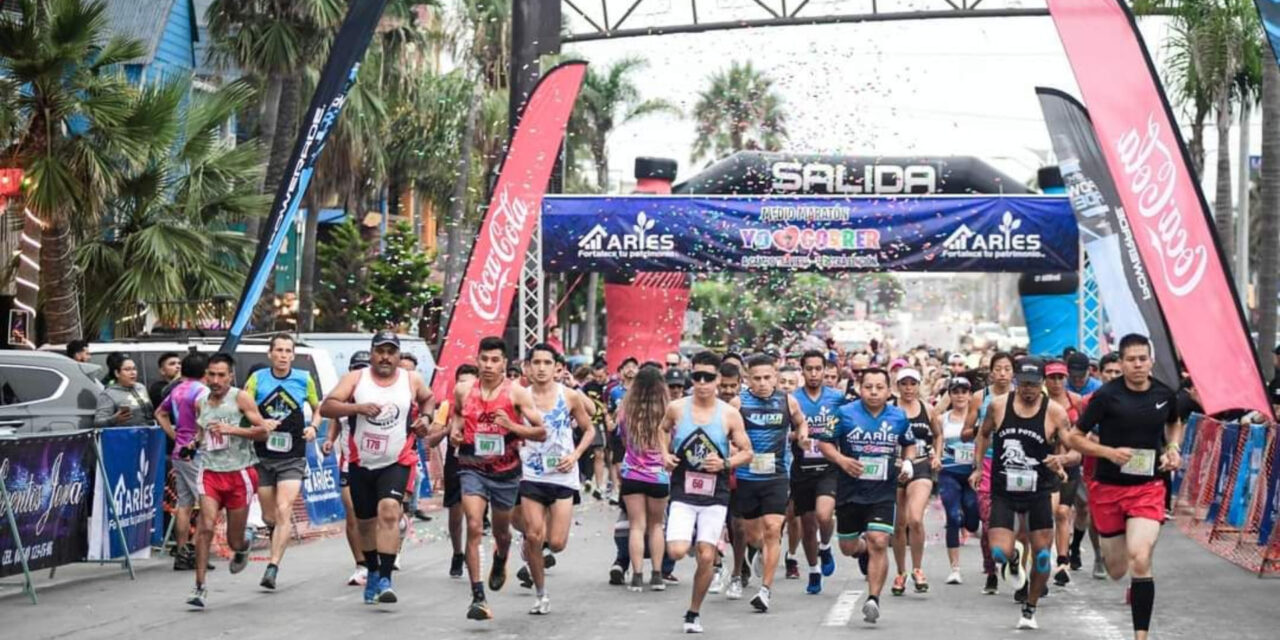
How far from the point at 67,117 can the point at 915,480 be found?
11.1 m

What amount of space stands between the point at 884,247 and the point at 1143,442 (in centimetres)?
1710

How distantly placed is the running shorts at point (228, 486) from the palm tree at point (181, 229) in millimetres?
8488

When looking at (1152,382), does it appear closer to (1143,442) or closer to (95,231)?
(1143,442)

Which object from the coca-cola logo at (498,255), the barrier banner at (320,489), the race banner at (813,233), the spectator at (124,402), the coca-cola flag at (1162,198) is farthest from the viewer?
the race banner at (813,233)

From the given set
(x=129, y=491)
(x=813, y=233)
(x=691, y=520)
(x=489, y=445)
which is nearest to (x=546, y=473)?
(x=489, y=445)

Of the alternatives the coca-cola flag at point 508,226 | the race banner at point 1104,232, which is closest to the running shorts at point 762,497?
the race banner at point 1104,232

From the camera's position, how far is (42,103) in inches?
810

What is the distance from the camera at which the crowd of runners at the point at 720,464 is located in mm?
11469

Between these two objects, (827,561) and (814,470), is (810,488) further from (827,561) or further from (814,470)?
(827,561)

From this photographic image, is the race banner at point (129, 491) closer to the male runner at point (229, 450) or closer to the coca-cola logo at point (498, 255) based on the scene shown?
the male runner at point (229, 450)

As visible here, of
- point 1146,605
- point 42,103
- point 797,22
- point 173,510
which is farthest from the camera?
point 797,22

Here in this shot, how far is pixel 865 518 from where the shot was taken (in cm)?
1347

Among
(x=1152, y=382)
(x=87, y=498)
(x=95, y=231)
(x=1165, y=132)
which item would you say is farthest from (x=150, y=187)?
(x=1152, y=382)

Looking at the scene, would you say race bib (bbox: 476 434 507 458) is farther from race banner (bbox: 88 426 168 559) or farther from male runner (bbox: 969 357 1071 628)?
race banner (bbox: 88 426 168 559)
